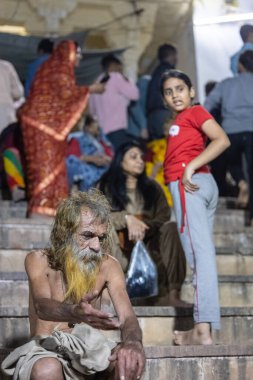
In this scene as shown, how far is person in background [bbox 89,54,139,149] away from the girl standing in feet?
18.1

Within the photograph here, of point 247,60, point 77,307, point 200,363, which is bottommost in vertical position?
point 200,363

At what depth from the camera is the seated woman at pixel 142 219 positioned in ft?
23.0

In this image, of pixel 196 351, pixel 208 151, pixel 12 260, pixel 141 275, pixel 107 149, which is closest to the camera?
pixel 196 351

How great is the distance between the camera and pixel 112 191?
754cm

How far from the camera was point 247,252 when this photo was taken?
25.8 ft

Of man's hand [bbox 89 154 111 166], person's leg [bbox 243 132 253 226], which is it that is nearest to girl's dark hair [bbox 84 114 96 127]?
man's hand [bbox 89 154 111 166]

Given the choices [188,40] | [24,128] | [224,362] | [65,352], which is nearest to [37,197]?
[24,128]

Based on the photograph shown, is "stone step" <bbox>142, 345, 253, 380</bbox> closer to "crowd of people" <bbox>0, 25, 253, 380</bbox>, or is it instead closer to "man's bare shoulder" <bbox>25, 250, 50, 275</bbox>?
"crowd of people" <bbox>0, 25, 253, 380</bbox>

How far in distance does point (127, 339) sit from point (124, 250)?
2911mm

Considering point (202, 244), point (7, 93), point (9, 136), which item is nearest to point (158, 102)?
point (7, 93)

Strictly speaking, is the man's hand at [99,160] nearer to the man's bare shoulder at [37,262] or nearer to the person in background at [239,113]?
the person in background at [239,113]

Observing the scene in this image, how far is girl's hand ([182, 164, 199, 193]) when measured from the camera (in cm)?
568

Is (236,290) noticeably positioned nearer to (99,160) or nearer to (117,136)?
(99,160)

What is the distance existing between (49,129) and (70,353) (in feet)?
15.4
